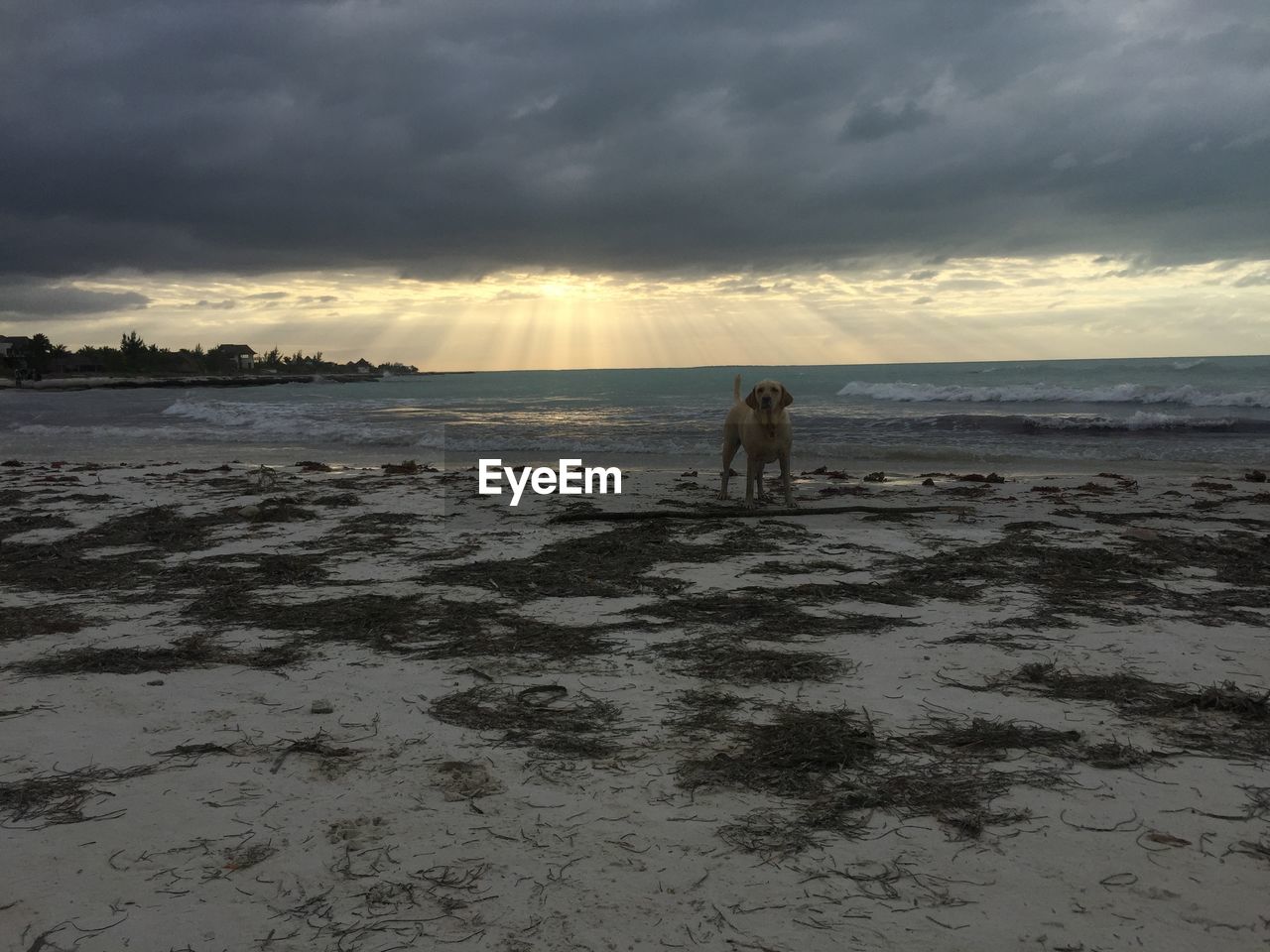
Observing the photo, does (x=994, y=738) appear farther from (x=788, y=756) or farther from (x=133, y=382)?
(x=133, y=382)

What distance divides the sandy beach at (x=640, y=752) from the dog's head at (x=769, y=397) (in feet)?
9.53

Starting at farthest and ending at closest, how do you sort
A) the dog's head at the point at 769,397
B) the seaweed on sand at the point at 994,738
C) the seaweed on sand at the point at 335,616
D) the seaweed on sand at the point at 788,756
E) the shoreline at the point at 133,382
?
the shoreline at the point at 133,382 < the dog's head at the point at 769,397 < the seaweed on sand at the point at 335,616 < the seaweed on sand at the point at 994,738 < the seaweed on sand at the point at 788,756

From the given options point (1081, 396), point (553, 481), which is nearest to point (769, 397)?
point (553, 481)

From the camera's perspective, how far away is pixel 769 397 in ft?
29.8

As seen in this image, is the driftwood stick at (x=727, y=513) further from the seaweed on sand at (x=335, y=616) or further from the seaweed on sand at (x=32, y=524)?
the seaweed on sand at (x=32, y=524)

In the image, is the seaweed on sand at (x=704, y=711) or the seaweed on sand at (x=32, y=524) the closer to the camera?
the seaweed on sand at (x=704, y=711)

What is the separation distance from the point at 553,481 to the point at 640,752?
10.3 meters

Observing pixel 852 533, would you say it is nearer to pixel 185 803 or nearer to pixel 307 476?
pixel 185 803

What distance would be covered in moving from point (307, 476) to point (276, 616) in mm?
8948

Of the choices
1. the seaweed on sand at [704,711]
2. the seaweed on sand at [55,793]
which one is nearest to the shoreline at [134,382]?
the seaweed on sand at [55,793]

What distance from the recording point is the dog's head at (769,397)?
29.9 feet

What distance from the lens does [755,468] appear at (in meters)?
9.61

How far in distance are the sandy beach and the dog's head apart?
2905 millimetres

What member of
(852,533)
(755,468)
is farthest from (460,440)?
(852,533)
